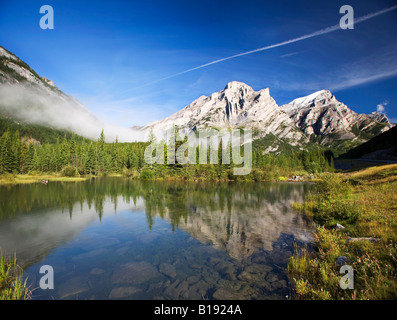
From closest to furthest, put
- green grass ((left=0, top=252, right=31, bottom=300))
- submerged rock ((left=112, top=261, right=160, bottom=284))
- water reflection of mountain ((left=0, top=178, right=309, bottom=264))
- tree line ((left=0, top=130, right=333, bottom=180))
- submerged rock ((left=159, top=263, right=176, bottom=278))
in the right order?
green grass ((left=0, top=252, right=31, bottom=300))
submerged rock ((left=112, top=261, right=160, bottom=284))
submerged rock ((left=159, top=263, right=176, bottom=278))
water reflection of mountain ((left=0, top=178, right=309, bottom=264))
tree line ((left=0, top=130, right=333, bottom=180))

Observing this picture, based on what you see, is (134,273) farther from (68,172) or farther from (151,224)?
(68,172)

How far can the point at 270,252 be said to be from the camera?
1430cm

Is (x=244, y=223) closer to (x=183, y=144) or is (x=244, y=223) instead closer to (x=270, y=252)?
(x=270, y=252)

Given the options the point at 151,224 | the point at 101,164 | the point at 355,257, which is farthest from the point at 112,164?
the point at 355,257

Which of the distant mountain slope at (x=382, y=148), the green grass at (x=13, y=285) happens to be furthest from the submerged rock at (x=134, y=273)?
the distant mountain slope at (x=382, y=148)

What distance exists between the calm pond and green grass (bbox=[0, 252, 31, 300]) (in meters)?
0.41

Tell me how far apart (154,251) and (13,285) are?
24.9 feet

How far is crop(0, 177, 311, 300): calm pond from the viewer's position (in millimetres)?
9773

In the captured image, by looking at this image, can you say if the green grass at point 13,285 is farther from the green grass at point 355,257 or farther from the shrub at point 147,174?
the shrub at point 147,174

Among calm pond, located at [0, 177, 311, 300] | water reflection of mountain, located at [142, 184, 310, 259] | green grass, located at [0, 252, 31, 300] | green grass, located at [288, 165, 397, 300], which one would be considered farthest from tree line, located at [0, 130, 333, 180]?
green grass, located at [0, 252, 31, 300]

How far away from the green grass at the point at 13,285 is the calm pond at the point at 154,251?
0.41 metres

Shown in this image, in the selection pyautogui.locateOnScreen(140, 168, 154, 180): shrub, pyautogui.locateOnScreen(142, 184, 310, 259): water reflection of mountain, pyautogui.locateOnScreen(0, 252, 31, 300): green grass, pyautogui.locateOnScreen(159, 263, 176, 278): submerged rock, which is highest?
pyautogui.locateOnScreen(140, 168, 154, 180): shrub

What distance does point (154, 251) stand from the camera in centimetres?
1454

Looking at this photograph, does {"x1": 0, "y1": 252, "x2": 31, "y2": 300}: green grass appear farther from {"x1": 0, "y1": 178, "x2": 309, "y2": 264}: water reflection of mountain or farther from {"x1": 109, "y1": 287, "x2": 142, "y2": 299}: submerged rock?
{"x1": 109, "y1": 287, "x2": 142, "y2": 299}: submerged rock
